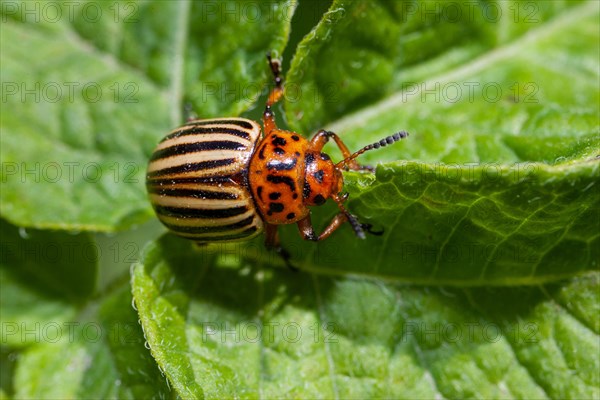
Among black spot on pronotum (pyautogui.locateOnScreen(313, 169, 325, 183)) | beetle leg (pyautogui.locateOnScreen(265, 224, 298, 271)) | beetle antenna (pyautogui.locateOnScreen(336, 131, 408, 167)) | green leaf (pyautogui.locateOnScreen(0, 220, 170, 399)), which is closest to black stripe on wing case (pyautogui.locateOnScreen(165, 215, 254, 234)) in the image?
beetle leg (pyautogui.locateOnScreen(265, 224, 298, 271))

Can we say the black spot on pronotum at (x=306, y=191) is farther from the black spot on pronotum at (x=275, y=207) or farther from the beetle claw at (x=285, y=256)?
the beetle claw at (x=285, y=256)

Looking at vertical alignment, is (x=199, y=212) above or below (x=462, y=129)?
below

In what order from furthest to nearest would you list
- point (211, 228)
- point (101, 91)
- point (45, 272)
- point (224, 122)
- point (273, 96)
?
point (101, 91), point (45, 272), point (273, 96), point (224, 122), point (211, 228)

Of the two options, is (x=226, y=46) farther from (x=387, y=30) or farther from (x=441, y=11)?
(x=441, y=11)

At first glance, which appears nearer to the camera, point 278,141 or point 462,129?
point 462,129

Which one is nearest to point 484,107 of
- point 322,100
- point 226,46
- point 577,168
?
point 322,100

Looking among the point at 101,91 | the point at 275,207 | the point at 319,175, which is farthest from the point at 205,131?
the point at 101,91

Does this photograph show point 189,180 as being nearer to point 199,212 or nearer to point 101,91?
point 199,212

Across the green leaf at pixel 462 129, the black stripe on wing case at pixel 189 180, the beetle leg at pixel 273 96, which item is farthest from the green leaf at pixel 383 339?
the beetle leg at pixel 273 96
